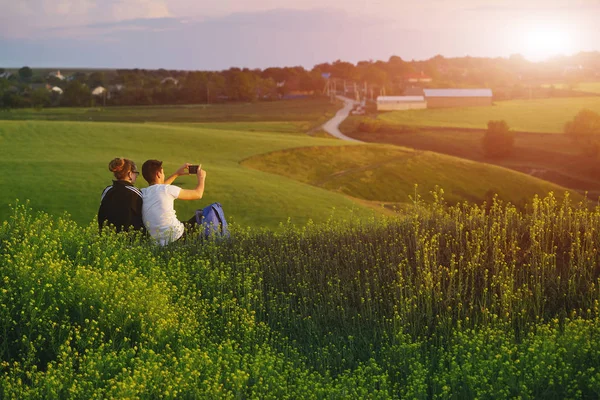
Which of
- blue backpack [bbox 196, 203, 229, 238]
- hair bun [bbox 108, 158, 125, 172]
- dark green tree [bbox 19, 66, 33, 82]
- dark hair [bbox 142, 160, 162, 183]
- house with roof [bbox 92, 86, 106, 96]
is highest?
dark green tree [bbox 19, 66, 33, 82]

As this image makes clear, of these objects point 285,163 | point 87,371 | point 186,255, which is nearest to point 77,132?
point 285,163

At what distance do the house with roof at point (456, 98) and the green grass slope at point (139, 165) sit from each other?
3702 inches

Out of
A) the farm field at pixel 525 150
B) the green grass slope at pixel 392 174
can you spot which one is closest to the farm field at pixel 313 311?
the green grass slope at pixel 392 174

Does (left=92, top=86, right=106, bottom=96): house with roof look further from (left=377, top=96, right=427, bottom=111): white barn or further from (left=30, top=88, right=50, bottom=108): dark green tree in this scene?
(left=377, top=96, right=427, bottom=111): white barn

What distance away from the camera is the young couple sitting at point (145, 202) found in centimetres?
1131

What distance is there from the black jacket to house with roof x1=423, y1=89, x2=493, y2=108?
462ft

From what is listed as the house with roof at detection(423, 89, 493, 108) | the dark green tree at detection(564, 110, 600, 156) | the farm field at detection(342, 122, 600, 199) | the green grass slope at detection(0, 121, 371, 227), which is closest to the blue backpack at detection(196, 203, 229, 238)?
the green grass slope at detection(0, 121, 371, 227)

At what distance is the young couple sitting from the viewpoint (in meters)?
11.3

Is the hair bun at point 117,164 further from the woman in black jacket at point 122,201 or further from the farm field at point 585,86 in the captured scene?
the farm field at point 585,86

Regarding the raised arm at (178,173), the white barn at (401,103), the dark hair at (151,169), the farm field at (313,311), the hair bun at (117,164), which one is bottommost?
the white barn at (401,103)

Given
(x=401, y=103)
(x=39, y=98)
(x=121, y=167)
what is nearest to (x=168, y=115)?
(x=39, y=98)

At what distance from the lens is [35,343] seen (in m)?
8.45

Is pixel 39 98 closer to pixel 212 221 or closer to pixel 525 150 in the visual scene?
pixel 525 150

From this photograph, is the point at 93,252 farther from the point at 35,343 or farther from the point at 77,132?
the point at 77,132
